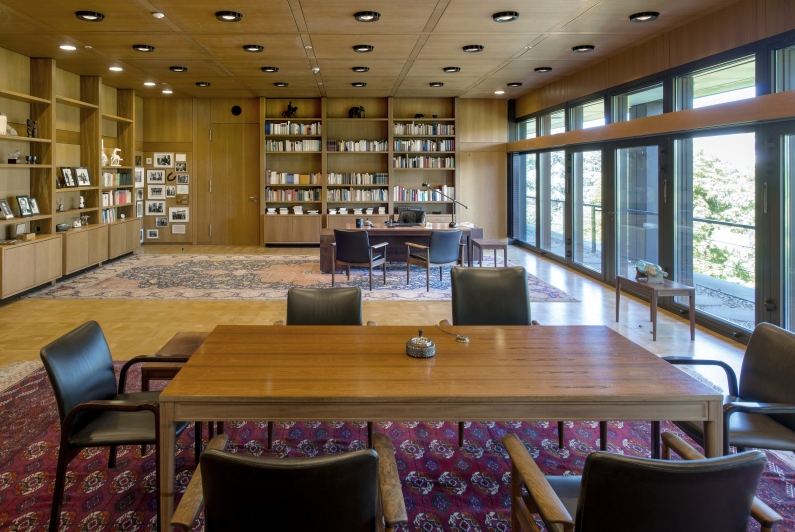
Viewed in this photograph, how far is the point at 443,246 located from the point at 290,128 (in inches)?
232

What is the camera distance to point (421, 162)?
12.7 meters

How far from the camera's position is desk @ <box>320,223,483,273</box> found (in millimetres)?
9055

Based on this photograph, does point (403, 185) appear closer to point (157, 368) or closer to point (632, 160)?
point (632, 160)

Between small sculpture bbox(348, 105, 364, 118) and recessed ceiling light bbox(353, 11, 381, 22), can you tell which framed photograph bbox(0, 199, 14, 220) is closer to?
recessed ceiling light bbox(353, 11, 381, 22)

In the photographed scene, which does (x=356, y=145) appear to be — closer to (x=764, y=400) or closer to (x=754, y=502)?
(x=764, y=400)

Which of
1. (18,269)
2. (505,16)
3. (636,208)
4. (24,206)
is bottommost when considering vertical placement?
(18,269)

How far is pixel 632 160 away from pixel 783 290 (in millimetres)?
3010

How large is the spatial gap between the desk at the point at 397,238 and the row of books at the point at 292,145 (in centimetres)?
366

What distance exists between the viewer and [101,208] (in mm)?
10016

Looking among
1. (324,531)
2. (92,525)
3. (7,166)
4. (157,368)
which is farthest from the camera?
(7,166)

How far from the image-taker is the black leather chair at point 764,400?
2375 millimetres

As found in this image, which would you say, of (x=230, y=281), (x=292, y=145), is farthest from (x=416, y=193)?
(x=230, y=281)

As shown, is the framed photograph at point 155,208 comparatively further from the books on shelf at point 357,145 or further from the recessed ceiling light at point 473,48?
the recessed ceiling light at point 473,48

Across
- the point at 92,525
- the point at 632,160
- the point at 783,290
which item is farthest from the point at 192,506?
the point at 632,160
